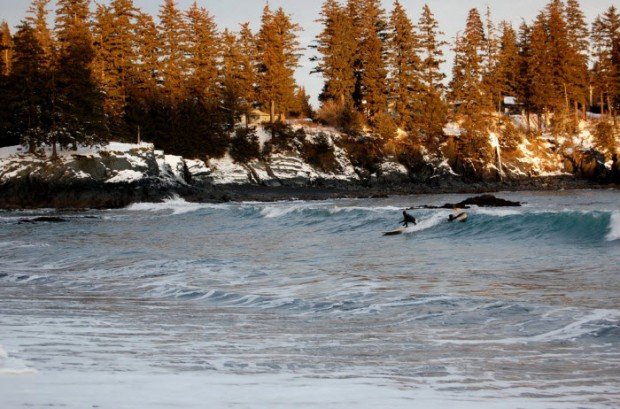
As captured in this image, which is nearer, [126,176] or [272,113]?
[126,176]

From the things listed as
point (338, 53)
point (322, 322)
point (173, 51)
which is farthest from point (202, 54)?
point (322, 322)

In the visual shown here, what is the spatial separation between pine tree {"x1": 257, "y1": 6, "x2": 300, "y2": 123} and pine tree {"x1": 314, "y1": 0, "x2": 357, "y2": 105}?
10.6 feet

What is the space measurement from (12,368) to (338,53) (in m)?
69.9

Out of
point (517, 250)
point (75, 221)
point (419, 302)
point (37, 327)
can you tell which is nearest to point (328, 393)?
point (37, 327)

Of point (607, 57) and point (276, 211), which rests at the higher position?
point (607, 57)

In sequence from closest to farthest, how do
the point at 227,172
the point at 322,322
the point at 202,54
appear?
the point at 322,322, the point at 227,172, the point at 202,54

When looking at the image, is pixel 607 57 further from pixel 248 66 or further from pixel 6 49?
pixel 6 49

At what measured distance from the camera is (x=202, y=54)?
67688mm

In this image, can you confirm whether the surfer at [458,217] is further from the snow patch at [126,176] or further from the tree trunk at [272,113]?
the tree trunk at [272,113]

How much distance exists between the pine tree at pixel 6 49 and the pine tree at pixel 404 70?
37.9 metres

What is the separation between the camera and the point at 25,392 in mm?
4176

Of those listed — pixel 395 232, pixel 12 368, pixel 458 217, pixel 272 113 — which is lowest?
pixel 395 232

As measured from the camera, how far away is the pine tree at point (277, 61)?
6862 cm

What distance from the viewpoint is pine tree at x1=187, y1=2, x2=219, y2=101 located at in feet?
215
